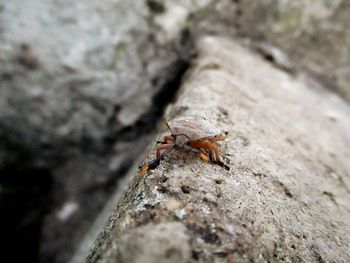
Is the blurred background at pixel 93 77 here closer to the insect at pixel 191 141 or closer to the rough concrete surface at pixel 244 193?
the rough concrete surface at pixel 244 193

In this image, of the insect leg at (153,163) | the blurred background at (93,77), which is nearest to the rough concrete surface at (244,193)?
the insect leg at (153,163)

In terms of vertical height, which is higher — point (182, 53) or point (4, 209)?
point (182, 53)

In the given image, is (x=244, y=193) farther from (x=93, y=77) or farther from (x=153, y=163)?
(x=93, y=77)

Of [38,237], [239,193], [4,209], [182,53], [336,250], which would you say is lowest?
[38,237]

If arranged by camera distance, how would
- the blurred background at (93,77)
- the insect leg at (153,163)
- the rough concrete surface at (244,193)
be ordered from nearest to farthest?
1. the rough concrete surface at (244,193)
2. the insect leg at (153,163)
3. the blurred background at (93,77)

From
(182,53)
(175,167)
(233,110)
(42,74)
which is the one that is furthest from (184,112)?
(42,74)

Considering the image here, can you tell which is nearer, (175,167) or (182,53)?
(175,167)

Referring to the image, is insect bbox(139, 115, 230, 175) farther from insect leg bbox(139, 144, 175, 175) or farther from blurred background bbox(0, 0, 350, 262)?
blurred background bbox(0, 0, 350, 262)

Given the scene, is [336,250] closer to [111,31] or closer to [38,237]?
[111,31]
